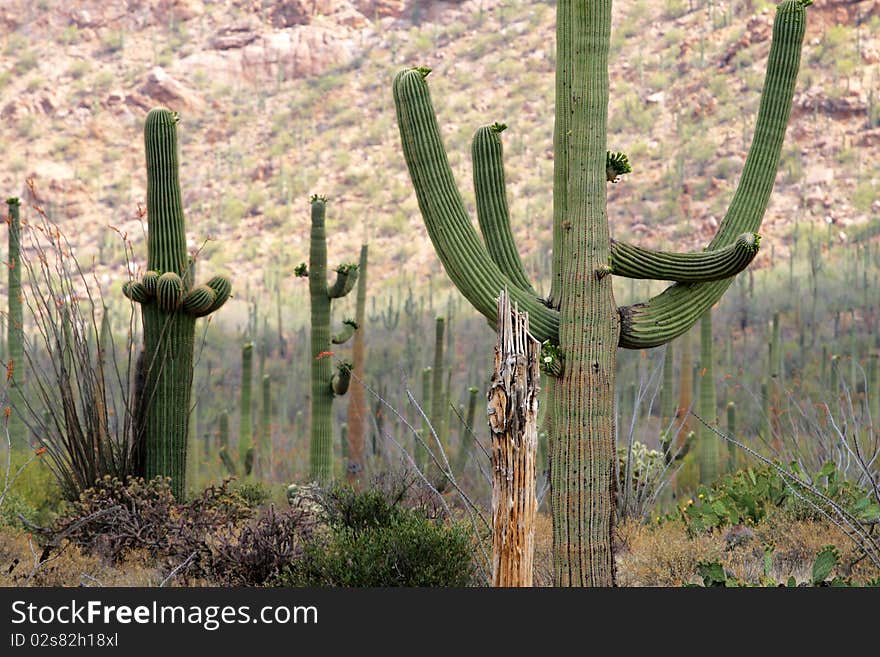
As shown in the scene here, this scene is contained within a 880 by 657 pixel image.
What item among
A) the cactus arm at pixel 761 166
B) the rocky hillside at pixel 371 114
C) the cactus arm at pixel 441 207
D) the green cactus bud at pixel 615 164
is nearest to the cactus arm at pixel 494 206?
the cactus arm at pixel 441 207

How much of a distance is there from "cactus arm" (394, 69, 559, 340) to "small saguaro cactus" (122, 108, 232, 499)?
3.32 m

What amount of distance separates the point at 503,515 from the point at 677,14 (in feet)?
134

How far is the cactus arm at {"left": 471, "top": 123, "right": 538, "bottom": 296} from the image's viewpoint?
8.34m

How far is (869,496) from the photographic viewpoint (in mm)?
9812

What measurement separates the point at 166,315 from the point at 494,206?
364cm

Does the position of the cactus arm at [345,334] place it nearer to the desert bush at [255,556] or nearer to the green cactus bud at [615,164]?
the desert bush at [255,556]

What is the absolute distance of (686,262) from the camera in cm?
786

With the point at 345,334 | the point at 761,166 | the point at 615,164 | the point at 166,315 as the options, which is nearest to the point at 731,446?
the point at 345,334

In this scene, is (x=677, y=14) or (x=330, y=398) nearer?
(x=330, y=398)

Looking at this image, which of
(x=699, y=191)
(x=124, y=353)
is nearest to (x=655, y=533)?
(x=124, y=353)

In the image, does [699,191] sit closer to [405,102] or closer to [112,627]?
[405,102]

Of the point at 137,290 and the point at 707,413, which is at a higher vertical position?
the point at 137,290

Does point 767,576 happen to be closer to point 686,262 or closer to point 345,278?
point 686,262

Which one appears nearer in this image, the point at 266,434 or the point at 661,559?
the point at 661,559
